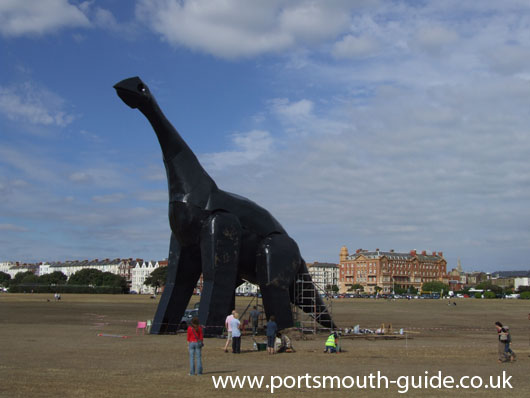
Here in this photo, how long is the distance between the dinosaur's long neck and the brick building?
147935mm

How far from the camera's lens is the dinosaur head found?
19.0 metres

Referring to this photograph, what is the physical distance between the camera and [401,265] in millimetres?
170625

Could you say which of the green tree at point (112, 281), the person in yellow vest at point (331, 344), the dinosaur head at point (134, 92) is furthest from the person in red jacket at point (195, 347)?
the green tree at point (112, 281)

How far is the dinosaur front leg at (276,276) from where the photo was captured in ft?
68.3

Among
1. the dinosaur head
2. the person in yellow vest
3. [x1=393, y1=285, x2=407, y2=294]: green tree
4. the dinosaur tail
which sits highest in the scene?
the dinosaur head

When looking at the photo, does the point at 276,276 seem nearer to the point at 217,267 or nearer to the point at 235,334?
the point at 217,267

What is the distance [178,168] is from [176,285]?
4.27 m

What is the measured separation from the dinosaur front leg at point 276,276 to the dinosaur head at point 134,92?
6.73 metres

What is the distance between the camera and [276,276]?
20.9 metres

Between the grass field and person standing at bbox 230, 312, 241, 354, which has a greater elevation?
person standing at bbox 230, 312, 241, 354

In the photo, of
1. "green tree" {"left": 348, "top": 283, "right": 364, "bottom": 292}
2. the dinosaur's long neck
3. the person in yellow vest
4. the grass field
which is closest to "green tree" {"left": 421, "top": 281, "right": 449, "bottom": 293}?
"green tree" {"left": 348, "top": 283, "right": 364, "bottom": 292}

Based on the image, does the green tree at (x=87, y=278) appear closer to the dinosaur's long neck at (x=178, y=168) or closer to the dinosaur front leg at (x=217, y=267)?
the dinosaur's long neck at (x=178, y=168)

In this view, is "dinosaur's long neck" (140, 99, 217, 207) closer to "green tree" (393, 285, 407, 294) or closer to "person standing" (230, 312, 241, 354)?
"person standing" (230, 312, 241, 354)

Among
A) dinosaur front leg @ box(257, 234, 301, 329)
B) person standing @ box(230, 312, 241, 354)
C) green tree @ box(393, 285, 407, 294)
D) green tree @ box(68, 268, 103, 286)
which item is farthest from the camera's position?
green tree @ box(393, 285, 407, 294)
